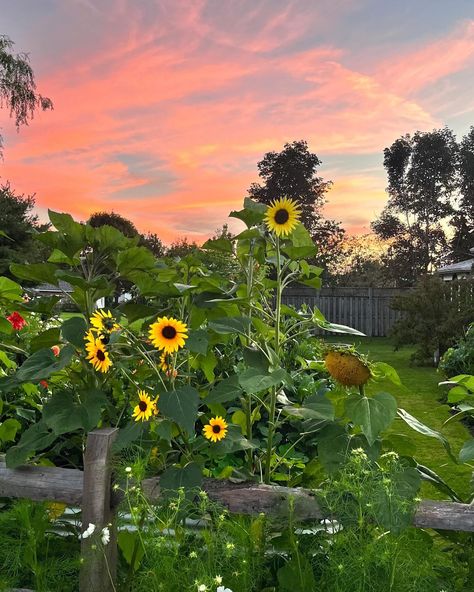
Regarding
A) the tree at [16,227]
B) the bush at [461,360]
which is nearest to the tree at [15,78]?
the tree at [16,227]

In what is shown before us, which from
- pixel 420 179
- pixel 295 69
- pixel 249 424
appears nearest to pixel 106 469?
pixel 249 424

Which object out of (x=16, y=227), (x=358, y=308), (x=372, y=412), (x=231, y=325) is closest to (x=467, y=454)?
(x=372, y=412)

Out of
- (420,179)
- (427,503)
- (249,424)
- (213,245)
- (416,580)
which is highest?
(420,179)

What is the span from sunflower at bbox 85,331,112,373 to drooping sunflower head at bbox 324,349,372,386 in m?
0.74

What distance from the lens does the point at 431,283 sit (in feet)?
42.1

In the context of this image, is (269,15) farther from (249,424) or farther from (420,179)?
(420,179)

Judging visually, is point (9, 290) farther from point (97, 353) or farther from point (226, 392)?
point (226, 392)

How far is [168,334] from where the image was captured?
204 centimetres

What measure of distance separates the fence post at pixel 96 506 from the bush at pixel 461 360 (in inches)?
269

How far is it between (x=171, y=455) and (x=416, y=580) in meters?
0.95

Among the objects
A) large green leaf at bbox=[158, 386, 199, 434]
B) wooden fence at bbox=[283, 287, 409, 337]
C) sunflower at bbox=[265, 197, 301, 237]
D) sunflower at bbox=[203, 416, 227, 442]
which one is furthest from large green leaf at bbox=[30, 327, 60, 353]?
wooden fence at bbox=[283, 287, 409, 337]

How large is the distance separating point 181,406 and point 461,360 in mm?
7433

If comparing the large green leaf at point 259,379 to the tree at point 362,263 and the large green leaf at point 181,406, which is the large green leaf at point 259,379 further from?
the tree at point 362,263

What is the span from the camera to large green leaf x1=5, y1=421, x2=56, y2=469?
2.19 m
